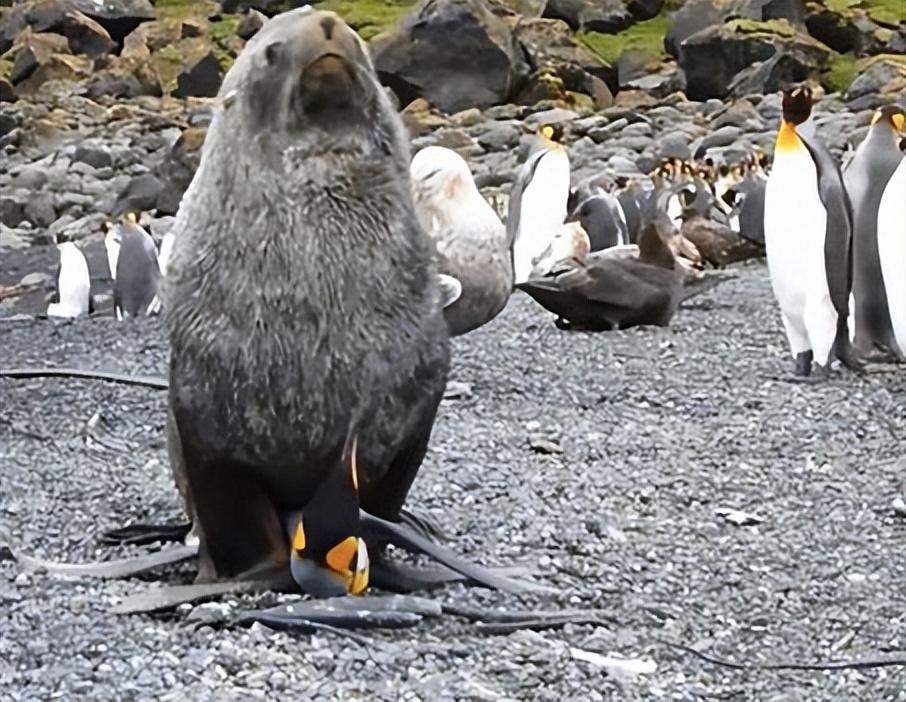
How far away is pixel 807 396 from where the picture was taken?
7.13m

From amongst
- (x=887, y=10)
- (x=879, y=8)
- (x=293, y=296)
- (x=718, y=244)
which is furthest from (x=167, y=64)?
(x=293, y=296)

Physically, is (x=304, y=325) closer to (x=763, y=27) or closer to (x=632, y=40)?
(x=763, y=27)

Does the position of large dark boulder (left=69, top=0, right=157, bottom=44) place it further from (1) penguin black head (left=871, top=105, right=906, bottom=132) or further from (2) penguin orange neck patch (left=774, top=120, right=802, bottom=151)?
(2) penguin orange neck patch (left=774, top=120, right=802, bottom=151)

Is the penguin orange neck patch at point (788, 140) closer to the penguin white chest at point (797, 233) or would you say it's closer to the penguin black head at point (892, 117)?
the penguin white chest at point (797, 233)

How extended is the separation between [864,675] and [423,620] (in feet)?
3.10

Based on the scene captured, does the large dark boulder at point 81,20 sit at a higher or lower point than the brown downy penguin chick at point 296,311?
lower

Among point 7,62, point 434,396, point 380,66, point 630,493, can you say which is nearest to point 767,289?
point 630,493

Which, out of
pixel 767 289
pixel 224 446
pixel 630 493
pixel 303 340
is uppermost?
pixel 303 340

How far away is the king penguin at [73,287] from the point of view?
14.6 meters

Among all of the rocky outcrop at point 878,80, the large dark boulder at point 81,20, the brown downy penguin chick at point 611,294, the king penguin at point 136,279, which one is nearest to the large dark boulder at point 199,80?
the large dark boulder at point 81,20

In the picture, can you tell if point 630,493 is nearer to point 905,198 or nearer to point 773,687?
point 773,687

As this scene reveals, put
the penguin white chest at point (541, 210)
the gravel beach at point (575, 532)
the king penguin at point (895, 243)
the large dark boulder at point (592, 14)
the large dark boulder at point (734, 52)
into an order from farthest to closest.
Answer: the large dark boulder at point (592, 14), the large dark boulder at point (734, 52), the penguin white chest at point (541, 210), the king penguin at point (895, 243), the gravel beach at point (575, 532)

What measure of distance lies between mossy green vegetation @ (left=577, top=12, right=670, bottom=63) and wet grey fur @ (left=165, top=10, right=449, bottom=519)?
3262 cm

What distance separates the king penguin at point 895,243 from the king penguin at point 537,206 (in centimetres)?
630
